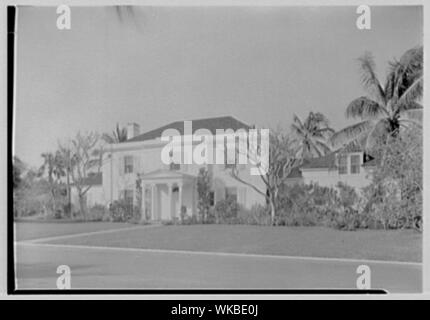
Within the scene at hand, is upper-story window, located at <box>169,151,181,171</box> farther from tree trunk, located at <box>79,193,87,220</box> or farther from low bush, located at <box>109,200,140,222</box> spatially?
tree trunk, located at <box>79,193,87,220</box>

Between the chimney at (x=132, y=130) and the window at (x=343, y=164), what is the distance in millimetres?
2077

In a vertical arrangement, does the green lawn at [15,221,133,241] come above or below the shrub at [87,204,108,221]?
below

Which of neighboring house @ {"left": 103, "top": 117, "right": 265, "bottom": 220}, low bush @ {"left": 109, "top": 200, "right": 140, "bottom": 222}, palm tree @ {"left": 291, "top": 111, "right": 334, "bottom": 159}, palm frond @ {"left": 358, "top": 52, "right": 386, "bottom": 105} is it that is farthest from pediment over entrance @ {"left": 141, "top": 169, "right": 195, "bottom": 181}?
palm frond @ {"left": 358, "top": 52, "right": 386, "bottom": 105}

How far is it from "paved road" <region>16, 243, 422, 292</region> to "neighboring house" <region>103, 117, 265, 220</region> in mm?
499

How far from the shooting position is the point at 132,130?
4.41 m

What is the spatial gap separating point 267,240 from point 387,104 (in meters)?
1.82

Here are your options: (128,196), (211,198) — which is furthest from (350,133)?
(128,196)

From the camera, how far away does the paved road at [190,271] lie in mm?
4324

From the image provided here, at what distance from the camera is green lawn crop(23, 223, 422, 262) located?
429 cm

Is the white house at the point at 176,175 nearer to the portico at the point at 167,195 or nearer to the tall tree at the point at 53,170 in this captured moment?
the portico at the point at 167,195

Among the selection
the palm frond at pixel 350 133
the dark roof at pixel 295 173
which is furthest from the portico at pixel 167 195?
the palm frond at pixel 350 133

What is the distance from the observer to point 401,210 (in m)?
4.25
